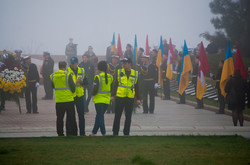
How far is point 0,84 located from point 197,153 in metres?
10.8

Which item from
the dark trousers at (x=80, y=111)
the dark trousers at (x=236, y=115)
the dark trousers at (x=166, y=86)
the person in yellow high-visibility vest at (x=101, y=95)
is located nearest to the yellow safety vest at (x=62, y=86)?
the dark trousers at (x=80, y=111)

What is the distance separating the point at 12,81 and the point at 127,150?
387 inches

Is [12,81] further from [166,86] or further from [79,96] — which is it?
[166,86]

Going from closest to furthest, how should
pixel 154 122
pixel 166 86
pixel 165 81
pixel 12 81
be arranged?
pixel 154 122
pixel 12 81
pixel 165 81
pixel 166 86

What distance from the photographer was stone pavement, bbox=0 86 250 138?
12.2 metres

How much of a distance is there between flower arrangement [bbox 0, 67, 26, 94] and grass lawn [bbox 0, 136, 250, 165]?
7.52 metres

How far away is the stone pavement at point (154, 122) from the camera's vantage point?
1220 centimetres

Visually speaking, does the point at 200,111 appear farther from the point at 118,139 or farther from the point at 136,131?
the point at 118,139

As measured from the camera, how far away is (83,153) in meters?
8.71

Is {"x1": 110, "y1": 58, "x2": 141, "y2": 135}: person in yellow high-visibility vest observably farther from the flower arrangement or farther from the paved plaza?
the flower arrangement

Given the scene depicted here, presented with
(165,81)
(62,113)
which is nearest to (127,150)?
(62,113)

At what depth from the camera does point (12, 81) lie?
1789 centimetres

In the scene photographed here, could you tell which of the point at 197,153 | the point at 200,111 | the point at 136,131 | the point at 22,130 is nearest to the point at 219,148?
the point at 197,153

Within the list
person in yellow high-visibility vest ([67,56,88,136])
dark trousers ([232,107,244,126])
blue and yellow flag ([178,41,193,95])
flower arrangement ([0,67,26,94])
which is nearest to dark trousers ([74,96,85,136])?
person in yellow high-visibility vest ([67,56,88,136])
